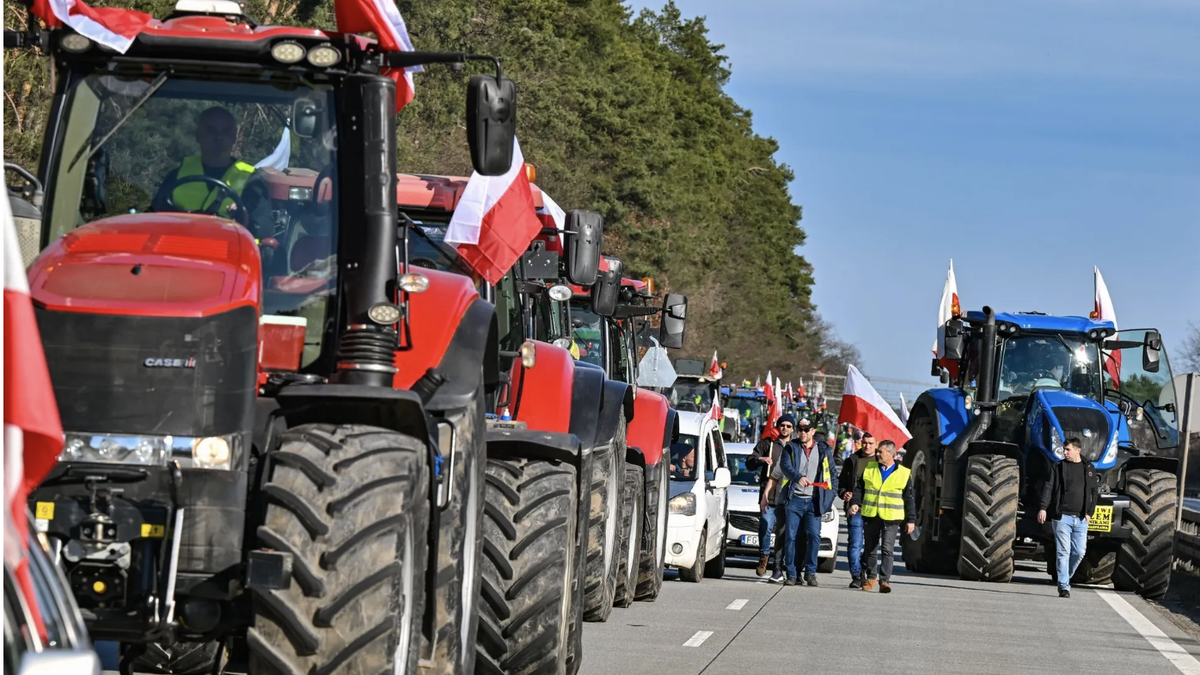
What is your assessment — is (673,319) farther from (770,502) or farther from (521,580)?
(521,580)

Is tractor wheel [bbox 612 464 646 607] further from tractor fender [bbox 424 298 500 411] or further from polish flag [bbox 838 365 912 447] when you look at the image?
polish flag [bbox 838 365 912 447]

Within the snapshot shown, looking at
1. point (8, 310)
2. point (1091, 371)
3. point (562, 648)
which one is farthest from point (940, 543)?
point (8, 310)

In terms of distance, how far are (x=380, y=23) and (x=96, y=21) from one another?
133 centimetres

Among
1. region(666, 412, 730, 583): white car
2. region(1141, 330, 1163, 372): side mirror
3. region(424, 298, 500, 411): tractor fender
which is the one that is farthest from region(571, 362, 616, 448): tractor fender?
region(1141, 330, 1163, 372): side mirror

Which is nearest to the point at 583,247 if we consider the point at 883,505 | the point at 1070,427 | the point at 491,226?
the point at 491,226

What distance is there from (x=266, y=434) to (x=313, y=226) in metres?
1.05

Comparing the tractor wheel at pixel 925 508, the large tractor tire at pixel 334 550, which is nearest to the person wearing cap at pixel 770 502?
the tractor wheel at pixel 925 508

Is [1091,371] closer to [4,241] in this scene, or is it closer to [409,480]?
[409,480]

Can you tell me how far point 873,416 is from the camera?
24625 mm

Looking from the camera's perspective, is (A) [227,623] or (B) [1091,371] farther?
(B) [1091,371]

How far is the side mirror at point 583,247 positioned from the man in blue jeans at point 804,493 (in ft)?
30.5

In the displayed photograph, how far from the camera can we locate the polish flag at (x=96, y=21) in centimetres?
757

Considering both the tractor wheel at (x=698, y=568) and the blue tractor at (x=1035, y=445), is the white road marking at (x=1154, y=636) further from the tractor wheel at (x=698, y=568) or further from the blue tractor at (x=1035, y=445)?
the tractor wheel at (x=698, y=568)

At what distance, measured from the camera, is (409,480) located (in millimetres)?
6801
